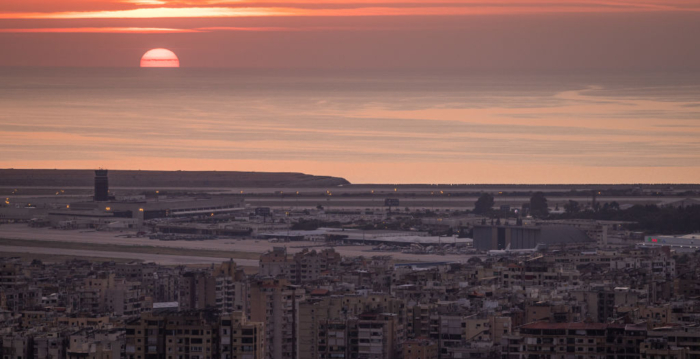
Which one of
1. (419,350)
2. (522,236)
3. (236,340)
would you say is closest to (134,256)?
(522,236)

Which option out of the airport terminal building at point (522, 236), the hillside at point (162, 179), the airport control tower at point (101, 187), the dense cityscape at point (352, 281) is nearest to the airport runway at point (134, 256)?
the dense cityscape at point (352, 281)

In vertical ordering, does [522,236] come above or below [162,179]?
below

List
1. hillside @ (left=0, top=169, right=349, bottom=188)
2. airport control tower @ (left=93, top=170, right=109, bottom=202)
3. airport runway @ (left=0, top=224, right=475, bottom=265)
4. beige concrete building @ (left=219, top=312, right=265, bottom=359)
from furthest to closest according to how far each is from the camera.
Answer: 1. hillside @ (left=0, top=169, right=349, bottom=188)
2. airport control tower @ (left=93, top=170, right=109, bottom=202)
3. airport runway @ (left=0, top=224, right=475, bottom=265)
4. beige concrete building @ (left=219, top=312, right=265, bottom=359)

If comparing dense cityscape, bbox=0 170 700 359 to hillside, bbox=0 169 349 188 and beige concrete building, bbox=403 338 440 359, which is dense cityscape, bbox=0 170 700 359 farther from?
hillside, bbox=0 169 349 188

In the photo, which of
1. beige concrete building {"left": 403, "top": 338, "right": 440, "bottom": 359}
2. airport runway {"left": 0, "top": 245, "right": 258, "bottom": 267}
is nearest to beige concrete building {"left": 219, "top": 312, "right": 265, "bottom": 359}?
beige concrete building {"left": 403, "top": 338, "right": 440, "bottom": 359}

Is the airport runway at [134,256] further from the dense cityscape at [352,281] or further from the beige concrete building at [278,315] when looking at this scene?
the beige concrete building at [278,315]

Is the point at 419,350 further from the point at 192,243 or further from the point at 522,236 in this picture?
the point at 192,243

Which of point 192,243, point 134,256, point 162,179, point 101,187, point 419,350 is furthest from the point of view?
point 162,179

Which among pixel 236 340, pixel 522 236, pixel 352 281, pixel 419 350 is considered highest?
pixel 522 236

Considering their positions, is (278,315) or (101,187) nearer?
(278,315)

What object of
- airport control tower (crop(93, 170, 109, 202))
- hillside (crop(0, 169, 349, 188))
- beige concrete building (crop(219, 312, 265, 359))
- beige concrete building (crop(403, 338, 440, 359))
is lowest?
beige concrete building (crop(403, 338, 440, 359))
